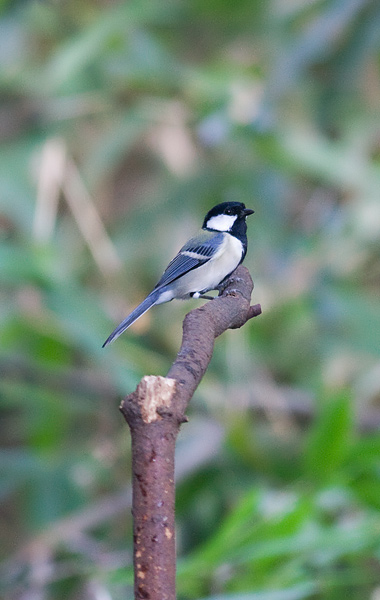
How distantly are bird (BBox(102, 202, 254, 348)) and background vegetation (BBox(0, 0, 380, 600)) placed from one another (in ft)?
2.84

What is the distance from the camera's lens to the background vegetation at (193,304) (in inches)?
104

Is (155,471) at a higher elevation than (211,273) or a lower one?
lower

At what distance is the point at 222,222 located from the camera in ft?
5.26

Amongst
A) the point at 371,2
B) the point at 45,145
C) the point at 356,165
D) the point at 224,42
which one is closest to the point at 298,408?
the point at 356,165

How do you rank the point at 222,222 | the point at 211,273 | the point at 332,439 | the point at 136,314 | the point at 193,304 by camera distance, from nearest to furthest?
1. the point at 136,314
2. the point at 211,273
3. the point at 222,222
4. the point at 332,439
5. the point at 193,304

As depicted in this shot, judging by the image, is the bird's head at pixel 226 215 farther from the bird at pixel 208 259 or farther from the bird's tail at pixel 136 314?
the bird's tail at pixel 136 314

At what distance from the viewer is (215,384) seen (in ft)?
11.0

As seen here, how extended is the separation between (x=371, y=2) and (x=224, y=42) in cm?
105

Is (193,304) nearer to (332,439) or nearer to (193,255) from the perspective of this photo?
(332,439)

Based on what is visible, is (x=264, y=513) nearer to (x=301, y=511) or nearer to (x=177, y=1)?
(x=301, y=511)

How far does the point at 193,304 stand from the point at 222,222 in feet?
6.15

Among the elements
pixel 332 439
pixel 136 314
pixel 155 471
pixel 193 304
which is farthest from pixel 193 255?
pixel 193 304

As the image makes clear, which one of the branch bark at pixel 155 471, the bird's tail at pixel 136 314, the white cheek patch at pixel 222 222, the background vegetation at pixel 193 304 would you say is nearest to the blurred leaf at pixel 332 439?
the background vegetation at pixel 193 304

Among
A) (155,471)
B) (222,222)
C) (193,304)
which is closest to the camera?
(155,471)
